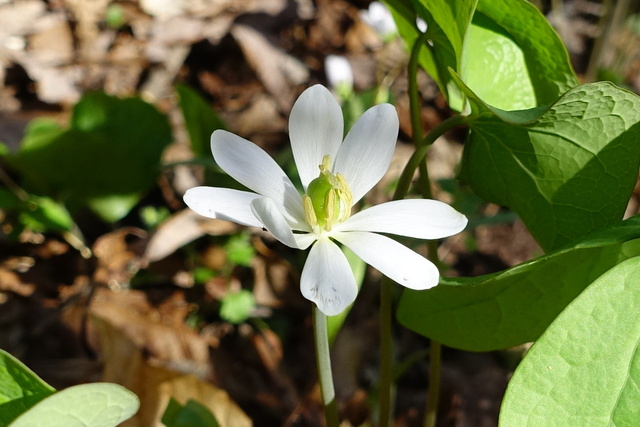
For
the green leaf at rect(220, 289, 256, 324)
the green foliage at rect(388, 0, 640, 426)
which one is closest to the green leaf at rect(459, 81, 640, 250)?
the green foliage at rect(388, 0, 640, 426)

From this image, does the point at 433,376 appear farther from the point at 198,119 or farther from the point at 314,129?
the point at 198,119

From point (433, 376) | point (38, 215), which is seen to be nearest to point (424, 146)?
point (433, 376)

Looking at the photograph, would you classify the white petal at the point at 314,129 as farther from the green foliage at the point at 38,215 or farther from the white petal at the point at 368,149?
the green foliage at the point at 38,215

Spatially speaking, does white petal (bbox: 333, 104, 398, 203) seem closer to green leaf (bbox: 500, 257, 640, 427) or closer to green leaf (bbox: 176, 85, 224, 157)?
green leaf (bbox: 500, 257, 640, 427)

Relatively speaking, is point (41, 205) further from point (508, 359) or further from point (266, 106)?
point (508, 359)

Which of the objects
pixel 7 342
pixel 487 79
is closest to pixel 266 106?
pixel 7 342

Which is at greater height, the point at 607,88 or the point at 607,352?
the point at 607,88

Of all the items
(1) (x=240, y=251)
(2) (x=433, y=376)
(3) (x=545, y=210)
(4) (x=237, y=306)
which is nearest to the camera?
(3) (x=545, y=210)
